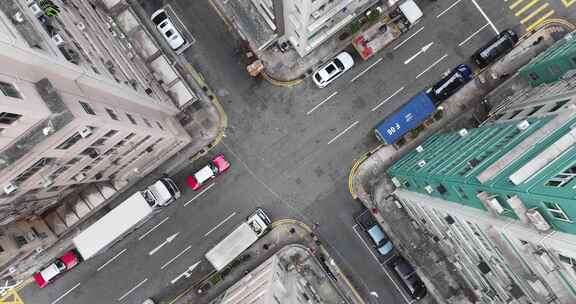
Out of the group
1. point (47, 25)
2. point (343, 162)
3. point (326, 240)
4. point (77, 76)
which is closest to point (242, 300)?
point (326, 240)

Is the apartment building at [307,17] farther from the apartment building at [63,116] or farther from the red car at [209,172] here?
the red car at [209,172]

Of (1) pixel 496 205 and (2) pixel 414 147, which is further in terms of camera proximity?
(2) pixel 414 147

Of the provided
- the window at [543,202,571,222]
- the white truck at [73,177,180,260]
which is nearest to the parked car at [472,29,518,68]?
the window at [543,202,571,222]

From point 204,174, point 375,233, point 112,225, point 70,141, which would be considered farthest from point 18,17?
point 375,233

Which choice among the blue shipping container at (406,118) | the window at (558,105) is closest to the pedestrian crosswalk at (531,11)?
the blue shipping container at (406,118)

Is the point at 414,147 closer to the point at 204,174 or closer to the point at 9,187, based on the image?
the point at 204,174

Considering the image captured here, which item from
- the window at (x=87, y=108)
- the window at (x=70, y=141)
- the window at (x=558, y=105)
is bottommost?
the window at (x=558, y=105)

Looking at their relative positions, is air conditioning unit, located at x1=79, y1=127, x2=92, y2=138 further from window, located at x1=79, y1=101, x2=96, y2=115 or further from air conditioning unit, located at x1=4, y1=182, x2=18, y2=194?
air conditioning unit, located at x1=4, y1=182, x2=18, y2=194
